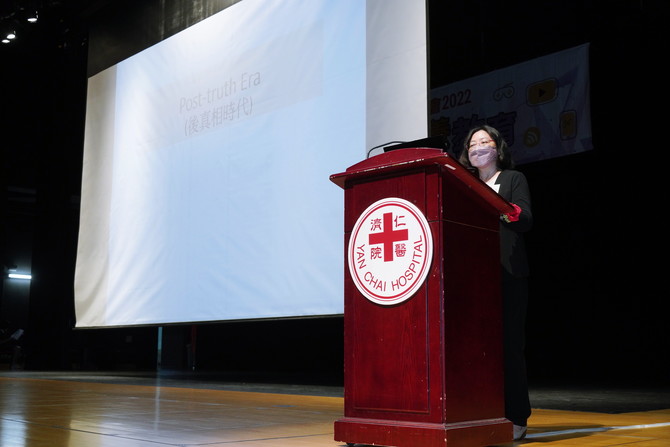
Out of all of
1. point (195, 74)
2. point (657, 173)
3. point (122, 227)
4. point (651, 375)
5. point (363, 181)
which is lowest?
point (651, 375)

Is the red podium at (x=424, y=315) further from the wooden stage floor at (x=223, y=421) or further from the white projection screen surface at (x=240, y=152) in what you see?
the white projection screen surface at (x=240, y=152)

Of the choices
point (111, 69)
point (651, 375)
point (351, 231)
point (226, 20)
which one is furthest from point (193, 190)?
point (651, 375)

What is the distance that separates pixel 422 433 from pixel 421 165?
2.02 feet

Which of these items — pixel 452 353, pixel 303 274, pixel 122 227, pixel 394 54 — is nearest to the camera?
pixel 452 353

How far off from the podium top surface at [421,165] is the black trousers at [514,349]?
259 millimetres

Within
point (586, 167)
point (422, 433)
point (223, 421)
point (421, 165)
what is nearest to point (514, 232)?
point (421, 165)

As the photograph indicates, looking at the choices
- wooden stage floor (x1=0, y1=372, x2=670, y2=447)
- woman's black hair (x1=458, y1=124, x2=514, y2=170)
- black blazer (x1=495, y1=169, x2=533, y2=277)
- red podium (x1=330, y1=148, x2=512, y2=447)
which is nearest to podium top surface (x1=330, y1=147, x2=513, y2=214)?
red podium (x1=330, y1=148, x2=512, y2=447)

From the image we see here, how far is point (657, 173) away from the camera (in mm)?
5820

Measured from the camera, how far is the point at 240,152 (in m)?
4.54

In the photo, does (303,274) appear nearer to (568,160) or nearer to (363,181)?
(363,181)

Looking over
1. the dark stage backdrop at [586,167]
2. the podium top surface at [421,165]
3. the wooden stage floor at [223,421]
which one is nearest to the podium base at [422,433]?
the wooden stage floor at [223,421]

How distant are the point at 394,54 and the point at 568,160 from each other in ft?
10.2

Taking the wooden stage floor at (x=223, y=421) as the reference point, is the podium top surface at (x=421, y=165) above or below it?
above

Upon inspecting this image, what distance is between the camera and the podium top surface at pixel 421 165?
174 centimetres
